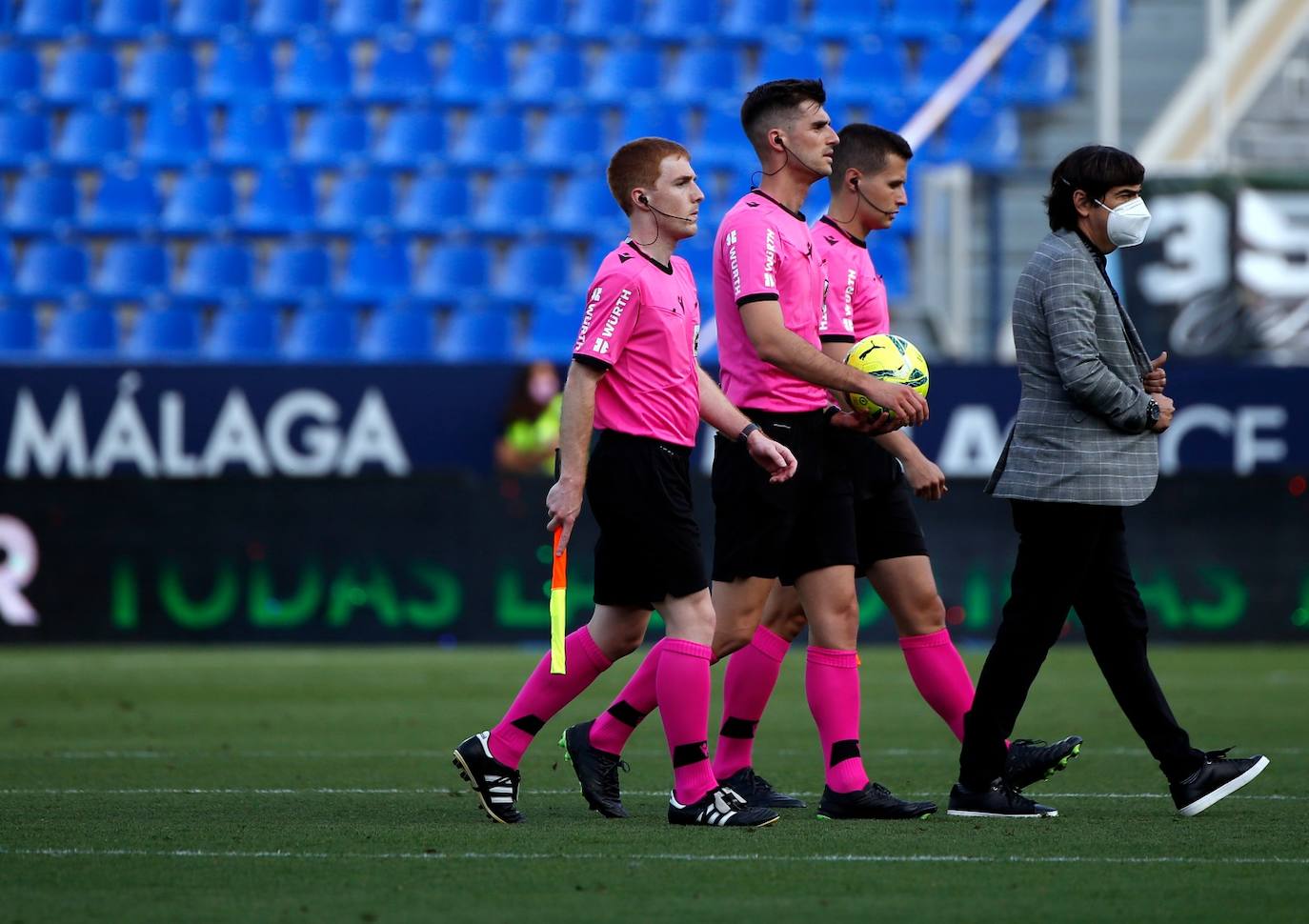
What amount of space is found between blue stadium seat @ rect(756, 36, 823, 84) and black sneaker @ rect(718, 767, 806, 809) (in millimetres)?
12535

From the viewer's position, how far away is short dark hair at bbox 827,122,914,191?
6.89 metres

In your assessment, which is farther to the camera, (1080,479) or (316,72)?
(316,72)

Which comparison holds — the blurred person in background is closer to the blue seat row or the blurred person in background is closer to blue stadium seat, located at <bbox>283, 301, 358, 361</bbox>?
blue stadium seat, located at <bbox>283, 301, 358, 361</bbox>

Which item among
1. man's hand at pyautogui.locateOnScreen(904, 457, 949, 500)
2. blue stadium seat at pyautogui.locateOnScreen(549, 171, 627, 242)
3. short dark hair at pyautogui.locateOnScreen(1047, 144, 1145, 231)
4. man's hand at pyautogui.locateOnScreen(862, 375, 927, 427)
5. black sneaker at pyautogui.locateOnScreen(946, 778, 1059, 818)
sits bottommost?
black sneaker at pyautogui.locateOnScreen(946, 778, 1059, 818)

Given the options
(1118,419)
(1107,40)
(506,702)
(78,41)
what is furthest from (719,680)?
(78,41)

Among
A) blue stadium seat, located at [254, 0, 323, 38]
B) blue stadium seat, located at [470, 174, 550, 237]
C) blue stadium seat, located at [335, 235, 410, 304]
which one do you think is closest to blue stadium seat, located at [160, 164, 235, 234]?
blue stadium seat, located at [335, 235, 410, 304]

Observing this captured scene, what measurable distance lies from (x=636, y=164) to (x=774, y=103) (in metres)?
0.48

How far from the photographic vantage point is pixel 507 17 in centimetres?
1900

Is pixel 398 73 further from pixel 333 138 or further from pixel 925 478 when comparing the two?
pixel 925 478

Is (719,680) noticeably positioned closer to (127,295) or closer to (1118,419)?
(1118,419)

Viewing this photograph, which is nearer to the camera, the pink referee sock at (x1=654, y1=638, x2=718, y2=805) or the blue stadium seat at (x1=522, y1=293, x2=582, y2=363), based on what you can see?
the pink referee sock at (x1=654, y1=638, x2=718, y2=805)

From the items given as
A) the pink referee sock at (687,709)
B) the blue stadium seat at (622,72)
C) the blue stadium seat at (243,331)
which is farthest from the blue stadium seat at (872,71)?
the pink referee sock at (687,709)

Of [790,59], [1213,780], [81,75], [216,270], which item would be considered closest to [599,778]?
[1213,780]

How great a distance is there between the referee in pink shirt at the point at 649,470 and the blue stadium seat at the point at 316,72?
12825mm
